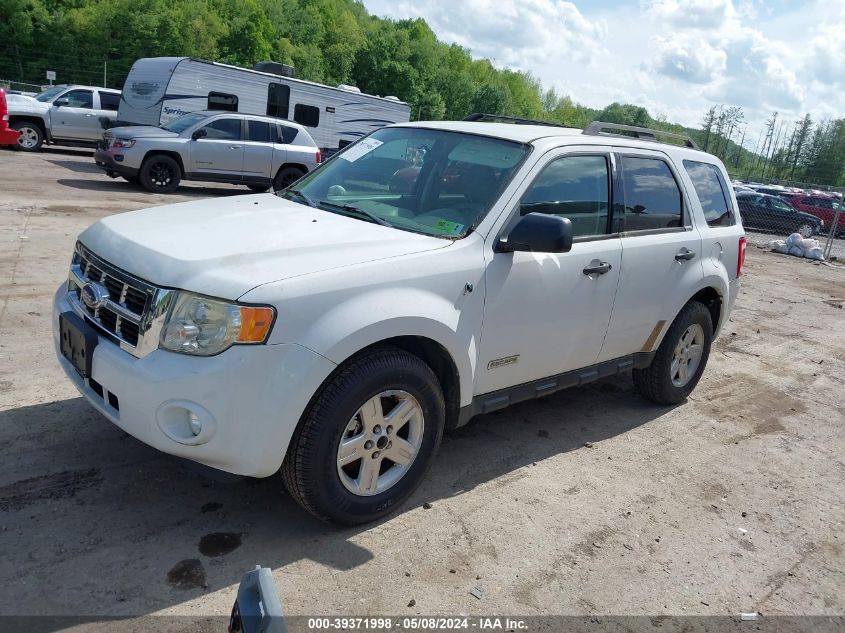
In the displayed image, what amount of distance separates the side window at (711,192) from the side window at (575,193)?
117 cm

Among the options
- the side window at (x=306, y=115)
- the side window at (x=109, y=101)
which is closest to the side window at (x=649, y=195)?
the side window at (x=306, y=115)

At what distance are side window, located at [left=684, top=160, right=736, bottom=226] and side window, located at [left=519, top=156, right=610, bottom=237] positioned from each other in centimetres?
117

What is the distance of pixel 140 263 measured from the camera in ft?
10.2

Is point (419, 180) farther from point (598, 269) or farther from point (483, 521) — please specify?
point (483, 521)

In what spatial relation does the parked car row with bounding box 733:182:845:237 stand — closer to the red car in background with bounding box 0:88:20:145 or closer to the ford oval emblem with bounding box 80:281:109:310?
the red car in background with bounding box 0:88:20:145

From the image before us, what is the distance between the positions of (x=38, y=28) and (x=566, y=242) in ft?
232

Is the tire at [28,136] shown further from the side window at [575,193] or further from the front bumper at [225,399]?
the front bumper at [225,399]

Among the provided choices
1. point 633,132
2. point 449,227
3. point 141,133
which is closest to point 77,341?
point 449,227

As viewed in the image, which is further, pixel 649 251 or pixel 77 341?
pixel 649 251

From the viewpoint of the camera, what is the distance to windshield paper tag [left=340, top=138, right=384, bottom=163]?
4.55 meters

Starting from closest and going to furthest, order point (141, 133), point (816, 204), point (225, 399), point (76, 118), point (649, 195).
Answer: point (225, 399)
point (649, 195)
point (141, 133)
point (76, 118)
point (816, 204)

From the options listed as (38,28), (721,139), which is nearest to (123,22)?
(38,28)

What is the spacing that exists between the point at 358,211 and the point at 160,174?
11.9 m

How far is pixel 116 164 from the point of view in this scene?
46.6ft
